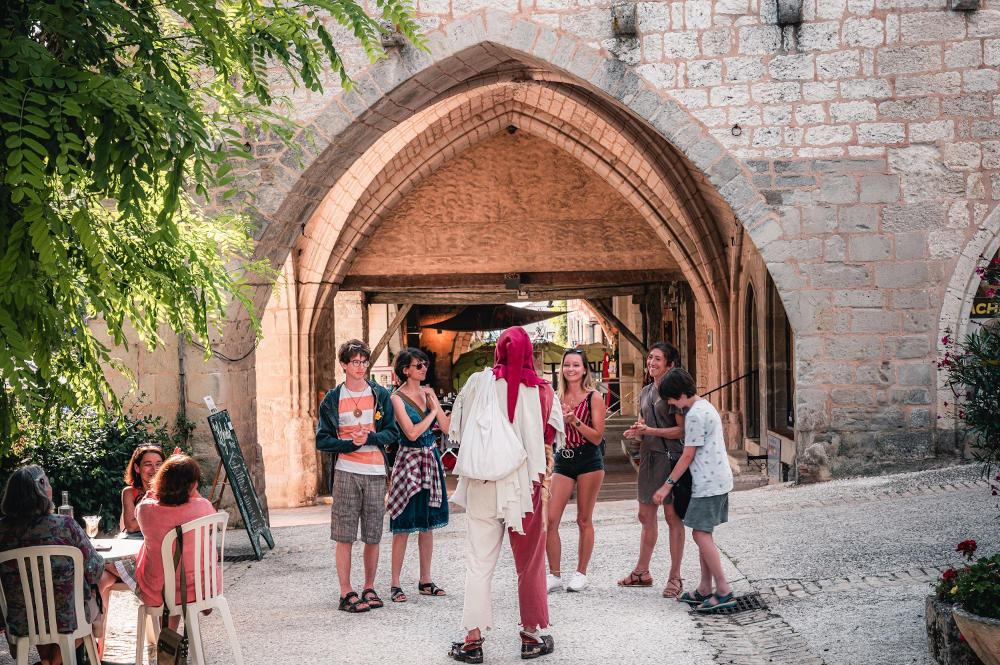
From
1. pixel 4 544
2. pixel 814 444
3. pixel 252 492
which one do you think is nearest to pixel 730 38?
pixel 814 444

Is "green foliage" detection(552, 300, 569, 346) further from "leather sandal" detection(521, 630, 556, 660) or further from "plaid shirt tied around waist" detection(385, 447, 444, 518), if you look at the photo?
"leather sandal" detection(521, 630, 556, 660)

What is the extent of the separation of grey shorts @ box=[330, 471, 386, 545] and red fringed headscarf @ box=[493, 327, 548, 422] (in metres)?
1.16

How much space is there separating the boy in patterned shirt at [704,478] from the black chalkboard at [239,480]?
2877 mm

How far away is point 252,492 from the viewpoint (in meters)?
6.55

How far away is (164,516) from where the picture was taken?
3.85 m

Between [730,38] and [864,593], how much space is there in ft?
14.4

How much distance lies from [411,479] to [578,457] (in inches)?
32.6

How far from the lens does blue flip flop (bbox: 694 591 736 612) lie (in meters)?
4.49

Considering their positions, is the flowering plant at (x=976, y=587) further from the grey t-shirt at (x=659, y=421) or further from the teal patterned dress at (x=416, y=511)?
the teal patterned dress at (x=416, y=511)

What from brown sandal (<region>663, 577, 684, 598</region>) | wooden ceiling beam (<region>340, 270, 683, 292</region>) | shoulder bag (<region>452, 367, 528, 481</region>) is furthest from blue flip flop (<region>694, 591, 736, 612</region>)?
wooden ceiling beam (<region>340, 270, 683, 292</region>)

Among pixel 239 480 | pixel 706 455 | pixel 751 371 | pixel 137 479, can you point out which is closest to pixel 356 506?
pixel 137 479

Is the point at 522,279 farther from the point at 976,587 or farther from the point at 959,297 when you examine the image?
the point at 976,587

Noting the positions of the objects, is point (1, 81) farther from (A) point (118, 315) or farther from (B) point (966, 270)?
(B) point (966, 270)

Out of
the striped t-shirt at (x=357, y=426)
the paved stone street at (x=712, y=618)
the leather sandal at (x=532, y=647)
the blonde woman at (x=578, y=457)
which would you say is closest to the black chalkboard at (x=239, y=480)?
the paved stone street at (x=712, y=618)
